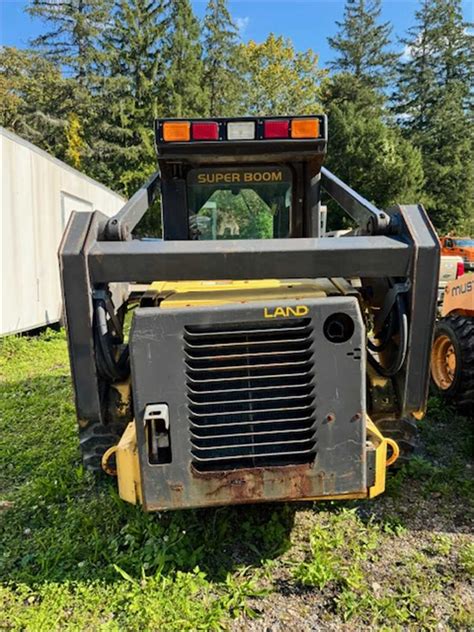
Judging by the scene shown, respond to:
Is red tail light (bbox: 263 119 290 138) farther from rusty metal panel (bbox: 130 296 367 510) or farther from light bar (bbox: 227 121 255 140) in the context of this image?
rusty metal panel (bbox: 130 296 367 510)

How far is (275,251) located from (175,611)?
1.77 metres

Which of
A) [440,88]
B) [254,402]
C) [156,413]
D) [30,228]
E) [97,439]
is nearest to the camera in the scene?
[156,413]

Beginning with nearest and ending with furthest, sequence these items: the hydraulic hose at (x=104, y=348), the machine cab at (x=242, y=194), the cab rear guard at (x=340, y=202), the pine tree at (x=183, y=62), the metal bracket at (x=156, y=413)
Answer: the metal bracket at (x=156, y=413) < the hydraulic hose at (x=104, y=348) < the cab rear guard at (x=340, y=202) < the machine cab at (x=242, y=194) < the pine tree at (x=183, y=62)

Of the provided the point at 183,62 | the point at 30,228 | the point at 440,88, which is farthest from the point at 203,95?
the point at 30,228

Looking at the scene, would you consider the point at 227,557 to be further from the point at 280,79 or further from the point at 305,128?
Result: the point at 280,79

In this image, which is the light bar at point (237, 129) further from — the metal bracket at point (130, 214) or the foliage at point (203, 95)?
the foliage at point (203, 95)

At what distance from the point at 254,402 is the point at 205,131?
5.79 ft

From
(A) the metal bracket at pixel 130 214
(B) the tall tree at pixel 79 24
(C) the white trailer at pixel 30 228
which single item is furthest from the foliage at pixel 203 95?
(A) the metal bracket at pixel 130 214

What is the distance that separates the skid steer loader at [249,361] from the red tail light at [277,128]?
2.64 ft

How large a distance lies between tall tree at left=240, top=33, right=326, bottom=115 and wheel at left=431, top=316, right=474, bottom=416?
33.5 m

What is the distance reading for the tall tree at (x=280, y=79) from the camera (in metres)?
35.1

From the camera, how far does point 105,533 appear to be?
2926 millimetres

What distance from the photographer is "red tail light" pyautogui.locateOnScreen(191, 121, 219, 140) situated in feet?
10.0

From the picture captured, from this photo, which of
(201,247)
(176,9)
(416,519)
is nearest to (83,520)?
(201,247)
